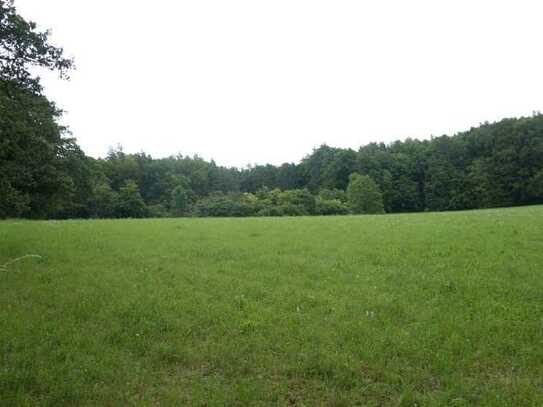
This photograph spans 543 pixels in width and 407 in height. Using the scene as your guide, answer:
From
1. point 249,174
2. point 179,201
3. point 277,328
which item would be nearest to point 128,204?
point 179,201

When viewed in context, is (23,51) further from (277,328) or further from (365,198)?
(365,198)

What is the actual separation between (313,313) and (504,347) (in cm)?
369

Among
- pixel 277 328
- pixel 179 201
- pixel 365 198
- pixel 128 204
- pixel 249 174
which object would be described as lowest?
pixel 277 328

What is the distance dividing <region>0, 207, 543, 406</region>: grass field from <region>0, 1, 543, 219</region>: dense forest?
6014mm

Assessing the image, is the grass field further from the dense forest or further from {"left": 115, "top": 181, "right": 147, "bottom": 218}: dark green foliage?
{"left": 115, "top": 181, "right": 147, "bottom": 218}: dark green foliage

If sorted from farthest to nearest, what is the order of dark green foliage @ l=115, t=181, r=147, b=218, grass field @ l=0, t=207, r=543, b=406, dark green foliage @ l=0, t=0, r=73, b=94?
dark green foliage @ l=115, t=181, r=147, b=218, dark green foliage @ l=0, t=0, r=73, b=94, grass field @ l=0, t=207, r=543, b=406

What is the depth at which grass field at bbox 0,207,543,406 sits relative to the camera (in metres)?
6.10

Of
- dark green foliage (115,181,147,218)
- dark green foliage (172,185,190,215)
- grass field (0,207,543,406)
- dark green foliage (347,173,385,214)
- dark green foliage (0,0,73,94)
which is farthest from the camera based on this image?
dark green foliage (172,185,190,215)

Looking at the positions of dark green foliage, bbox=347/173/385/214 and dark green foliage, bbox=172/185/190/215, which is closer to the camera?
dark green foliage, bbox=347/173/385/214

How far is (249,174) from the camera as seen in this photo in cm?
12962

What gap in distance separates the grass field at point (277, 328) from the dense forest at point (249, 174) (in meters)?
6.01

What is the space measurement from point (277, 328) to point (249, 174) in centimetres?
12217

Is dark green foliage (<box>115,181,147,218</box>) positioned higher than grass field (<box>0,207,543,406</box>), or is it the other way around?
dark green foliage (<box>115,181,147,218</box>)

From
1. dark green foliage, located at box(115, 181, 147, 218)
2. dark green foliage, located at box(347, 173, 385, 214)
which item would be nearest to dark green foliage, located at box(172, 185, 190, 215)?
dark green foliage, located at box(115, 181, 147, 218)
